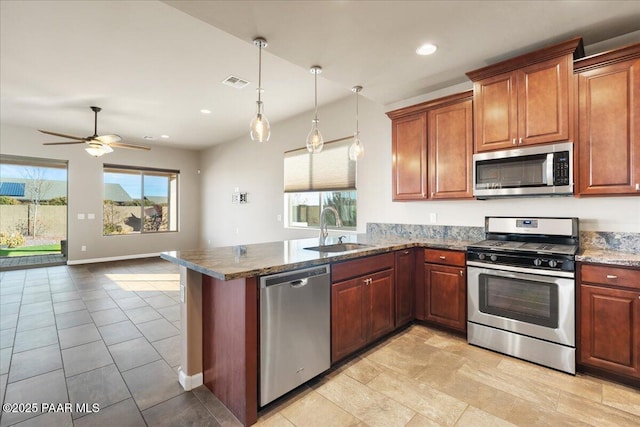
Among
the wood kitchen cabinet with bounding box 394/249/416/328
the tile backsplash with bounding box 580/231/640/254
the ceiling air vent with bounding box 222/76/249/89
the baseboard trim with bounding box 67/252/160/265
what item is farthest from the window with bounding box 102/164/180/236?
the tile backsplash with bounding box 580/231/640/254

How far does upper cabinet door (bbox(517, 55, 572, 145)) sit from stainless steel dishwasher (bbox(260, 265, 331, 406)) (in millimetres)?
2152

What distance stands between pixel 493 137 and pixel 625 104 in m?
0.87

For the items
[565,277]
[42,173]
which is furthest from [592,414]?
[42,173]

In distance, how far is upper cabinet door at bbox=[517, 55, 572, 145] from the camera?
240 centimetres

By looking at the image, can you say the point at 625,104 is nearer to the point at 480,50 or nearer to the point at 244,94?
the point at 480,50

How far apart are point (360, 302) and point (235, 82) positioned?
3.17m

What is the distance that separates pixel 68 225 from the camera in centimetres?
655

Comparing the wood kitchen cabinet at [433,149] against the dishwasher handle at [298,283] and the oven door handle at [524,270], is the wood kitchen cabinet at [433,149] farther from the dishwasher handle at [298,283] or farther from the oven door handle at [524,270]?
the dishwasher handle at [298,283]

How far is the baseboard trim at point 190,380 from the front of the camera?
2.10 meters

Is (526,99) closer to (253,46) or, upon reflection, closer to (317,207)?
(253,46)

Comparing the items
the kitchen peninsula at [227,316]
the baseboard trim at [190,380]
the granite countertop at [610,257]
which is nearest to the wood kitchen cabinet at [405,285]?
the kitchen peninsula at [227,316]

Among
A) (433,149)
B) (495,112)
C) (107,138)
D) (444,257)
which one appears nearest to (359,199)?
(433,149)

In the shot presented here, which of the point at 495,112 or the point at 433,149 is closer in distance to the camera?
the point at 495,112

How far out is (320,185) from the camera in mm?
4879
